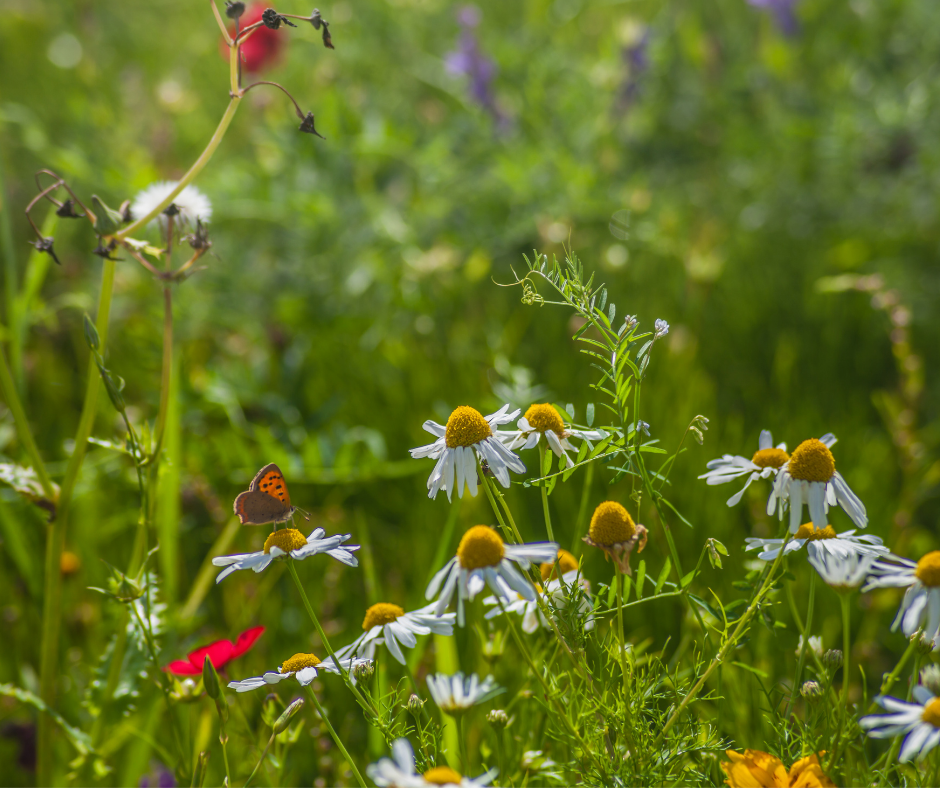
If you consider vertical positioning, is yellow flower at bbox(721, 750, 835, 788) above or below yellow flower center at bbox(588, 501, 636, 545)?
below

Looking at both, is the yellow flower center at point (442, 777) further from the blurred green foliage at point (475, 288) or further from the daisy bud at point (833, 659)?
the blurred green foliage at point (475, 288)

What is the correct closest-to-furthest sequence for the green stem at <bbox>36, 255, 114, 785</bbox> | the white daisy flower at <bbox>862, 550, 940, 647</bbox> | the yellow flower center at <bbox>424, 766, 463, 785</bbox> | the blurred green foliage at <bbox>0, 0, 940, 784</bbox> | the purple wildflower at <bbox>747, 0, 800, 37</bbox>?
1. the yellow flower center at <bbox>424, 766, 463, 785</bbox>
2. the white daisy flower at <bbox>862, 550, 940, 647</bbox>
3. the green stem at <bbox>36, 255, 114, 785</bbox>
4. the blurred green foliage at <bbox>0, 0, 940, 784</bbox>
5. the purple wildflower at <bbox>747, 0, 800, 37</bbox>

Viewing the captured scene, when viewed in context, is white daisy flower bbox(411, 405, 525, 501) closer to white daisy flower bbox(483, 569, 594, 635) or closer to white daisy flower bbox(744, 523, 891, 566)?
white daisy flower bbox(483, 569, 594, 635)

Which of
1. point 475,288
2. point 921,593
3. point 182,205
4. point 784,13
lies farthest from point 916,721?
point 784,13

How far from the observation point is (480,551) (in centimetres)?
51

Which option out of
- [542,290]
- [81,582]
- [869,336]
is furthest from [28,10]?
[869,336]

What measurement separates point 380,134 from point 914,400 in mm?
1374

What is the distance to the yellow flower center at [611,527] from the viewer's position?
0.57m

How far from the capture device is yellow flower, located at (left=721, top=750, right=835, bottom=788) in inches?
22.3

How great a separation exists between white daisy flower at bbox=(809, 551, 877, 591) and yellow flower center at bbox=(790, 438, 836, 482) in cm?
6

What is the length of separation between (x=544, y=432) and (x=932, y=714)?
32 centimetres

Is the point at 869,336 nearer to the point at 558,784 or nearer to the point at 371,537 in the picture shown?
the point at 371,537

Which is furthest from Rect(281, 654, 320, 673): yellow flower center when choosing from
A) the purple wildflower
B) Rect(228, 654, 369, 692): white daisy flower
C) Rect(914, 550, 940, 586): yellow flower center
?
the purple wildflower

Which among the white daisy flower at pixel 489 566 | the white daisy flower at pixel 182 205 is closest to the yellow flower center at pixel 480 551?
the white daisy flower at pixel 489 566
